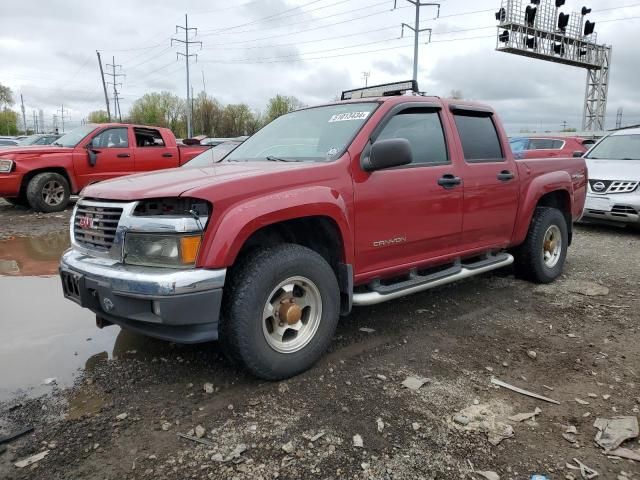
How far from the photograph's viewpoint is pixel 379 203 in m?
3.55

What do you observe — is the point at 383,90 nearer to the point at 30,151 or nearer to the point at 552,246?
the point at 552,246

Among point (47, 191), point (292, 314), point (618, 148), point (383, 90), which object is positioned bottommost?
point (292, 314)

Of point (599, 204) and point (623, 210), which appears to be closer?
point (623, 210)

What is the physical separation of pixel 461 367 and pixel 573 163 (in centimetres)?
337

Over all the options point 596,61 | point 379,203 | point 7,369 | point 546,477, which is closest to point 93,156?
point 7,369

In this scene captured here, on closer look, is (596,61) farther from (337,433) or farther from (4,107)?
(4,107)

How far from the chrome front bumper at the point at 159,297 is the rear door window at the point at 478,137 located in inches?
104

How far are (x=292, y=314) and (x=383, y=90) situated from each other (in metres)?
2.49

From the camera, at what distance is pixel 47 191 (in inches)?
389

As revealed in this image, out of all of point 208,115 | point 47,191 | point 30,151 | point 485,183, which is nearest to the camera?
point 485,183

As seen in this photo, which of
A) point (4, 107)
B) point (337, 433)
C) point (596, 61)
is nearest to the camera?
point (337, 433)

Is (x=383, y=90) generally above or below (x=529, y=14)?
below

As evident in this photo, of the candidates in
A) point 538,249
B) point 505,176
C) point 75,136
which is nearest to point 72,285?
point 505,176

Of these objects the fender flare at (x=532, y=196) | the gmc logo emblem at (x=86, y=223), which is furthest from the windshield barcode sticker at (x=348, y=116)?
the fender flare at (x=532, y=196)
